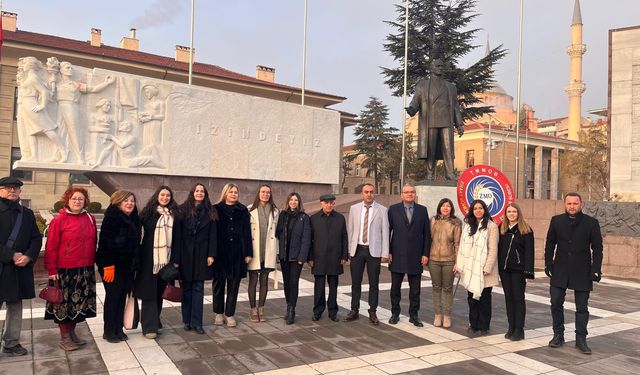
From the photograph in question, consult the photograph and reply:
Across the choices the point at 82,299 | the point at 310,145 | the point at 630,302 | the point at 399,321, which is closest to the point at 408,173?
the point at 310,145

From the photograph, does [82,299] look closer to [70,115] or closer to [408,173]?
[70,115]

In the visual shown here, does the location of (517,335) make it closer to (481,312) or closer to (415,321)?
(481,312)

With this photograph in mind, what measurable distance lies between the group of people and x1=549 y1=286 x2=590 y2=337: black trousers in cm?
1

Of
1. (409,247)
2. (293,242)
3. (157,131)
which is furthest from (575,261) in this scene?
(157,131)

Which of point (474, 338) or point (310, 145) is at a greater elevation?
point (310, 145)

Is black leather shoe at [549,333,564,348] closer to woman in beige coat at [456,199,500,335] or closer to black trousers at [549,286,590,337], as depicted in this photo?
black trousers at [549,286,590,337]

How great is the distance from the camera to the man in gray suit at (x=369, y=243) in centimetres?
608

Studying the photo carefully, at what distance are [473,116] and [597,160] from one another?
1497 cm

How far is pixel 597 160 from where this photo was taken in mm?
33938

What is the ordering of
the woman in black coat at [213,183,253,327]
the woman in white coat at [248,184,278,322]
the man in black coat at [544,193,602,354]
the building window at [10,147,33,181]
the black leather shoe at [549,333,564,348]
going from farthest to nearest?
the building window at [10,147,33,181] → the woman in white coat at [248,184,278,322] → the woman in black coat at [213,183,253,327] → the black leather shoe at [549,333,564,348] → the man in black coat at [544,193,602,354]

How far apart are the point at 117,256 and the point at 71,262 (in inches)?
16.9

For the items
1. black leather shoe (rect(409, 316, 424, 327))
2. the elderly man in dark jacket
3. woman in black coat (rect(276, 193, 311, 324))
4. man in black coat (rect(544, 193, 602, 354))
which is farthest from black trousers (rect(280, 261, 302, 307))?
man in black coat (rect(544, 193, 602, 354))

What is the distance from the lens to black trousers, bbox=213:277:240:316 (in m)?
5.70

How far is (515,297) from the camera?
557 cm
